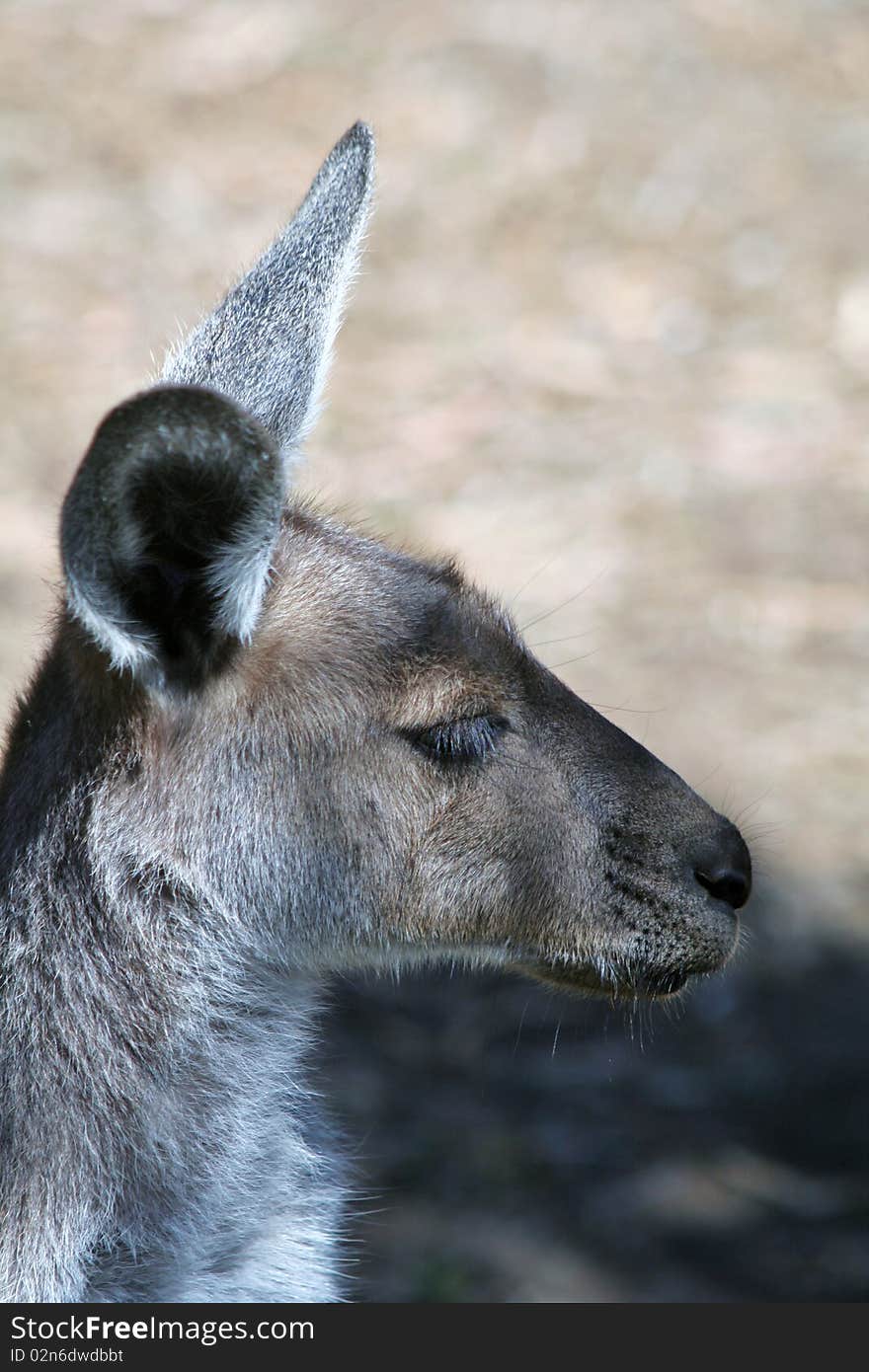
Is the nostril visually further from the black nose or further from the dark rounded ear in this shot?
the dark rounded ear

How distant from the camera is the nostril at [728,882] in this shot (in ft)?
9.14

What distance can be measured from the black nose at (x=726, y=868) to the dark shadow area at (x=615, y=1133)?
1.42 meters

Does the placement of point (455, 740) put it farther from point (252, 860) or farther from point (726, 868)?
point (726, 868)

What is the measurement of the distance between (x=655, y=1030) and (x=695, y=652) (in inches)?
72.0

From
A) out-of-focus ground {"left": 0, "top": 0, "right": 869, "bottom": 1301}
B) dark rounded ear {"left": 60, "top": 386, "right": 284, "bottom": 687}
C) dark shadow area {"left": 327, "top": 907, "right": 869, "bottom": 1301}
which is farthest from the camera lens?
out-of-focus ground {"left": 0, "top": 0, "right": 869, "bottom": 1301}

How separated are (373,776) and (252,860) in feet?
0.78

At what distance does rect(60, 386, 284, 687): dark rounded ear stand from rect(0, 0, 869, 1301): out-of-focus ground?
141 cm

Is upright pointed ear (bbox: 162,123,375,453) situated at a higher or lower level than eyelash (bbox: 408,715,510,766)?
higher

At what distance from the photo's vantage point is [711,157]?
28.5ft

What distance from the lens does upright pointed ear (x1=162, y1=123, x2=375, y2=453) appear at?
2.98 meters

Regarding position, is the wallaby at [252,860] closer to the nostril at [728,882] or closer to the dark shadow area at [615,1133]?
the nostril at [728,882]

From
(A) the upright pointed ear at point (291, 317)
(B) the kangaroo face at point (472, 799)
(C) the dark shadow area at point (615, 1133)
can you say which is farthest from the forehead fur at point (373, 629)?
(C) the dark shadow area at point (615, 1133)

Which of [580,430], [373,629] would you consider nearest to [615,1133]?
[373,629]

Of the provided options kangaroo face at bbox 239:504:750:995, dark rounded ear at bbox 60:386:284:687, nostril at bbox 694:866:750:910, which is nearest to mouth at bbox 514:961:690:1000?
kangaroo face at bbox 239:504:750:995
